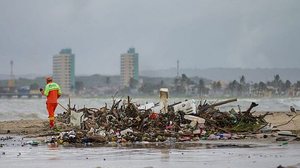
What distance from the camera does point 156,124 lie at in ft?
72.8

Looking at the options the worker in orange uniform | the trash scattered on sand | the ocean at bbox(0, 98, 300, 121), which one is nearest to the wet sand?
the trash scattered on sand

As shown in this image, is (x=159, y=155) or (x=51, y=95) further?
(x=51, y=95)

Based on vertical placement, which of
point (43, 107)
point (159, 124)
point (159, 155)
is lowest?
point (159, 155)

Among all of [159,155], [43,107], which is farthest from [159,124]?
[43,107]

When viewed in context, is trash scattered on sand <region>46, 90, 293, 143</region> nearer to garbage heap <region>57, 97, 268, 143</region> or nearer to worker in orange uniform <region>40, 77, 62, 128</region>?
garbage heap <region>57, 97, 268, 143</region>

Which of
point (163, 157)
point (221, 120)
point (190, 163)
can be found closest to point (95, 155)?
point (163, 157)

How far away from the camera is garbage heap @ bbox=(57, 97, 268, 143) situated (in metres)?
20.3

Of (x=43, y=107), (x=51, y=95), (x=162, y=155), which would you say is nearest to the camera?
(x=162, y=155)

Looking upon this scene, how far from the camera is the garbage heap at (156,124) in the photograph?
20328 millimetres

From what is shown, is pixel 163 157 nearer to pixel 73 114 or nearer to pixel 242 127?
pixel 242 127

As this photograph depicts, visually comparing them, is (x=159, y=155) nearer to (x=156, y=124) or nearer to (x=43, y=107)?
(x=156, y=124)

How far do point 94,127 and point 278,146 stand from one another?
22.5 feet

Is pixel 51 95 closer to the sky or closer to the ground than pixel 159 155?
closer to the sky

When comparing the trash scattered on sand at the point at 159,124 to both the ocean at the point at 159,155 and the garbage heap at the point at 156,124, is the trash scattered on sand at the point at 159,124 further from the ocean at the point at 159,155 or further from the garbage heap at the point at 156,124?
the ocean at the point at 159,155
